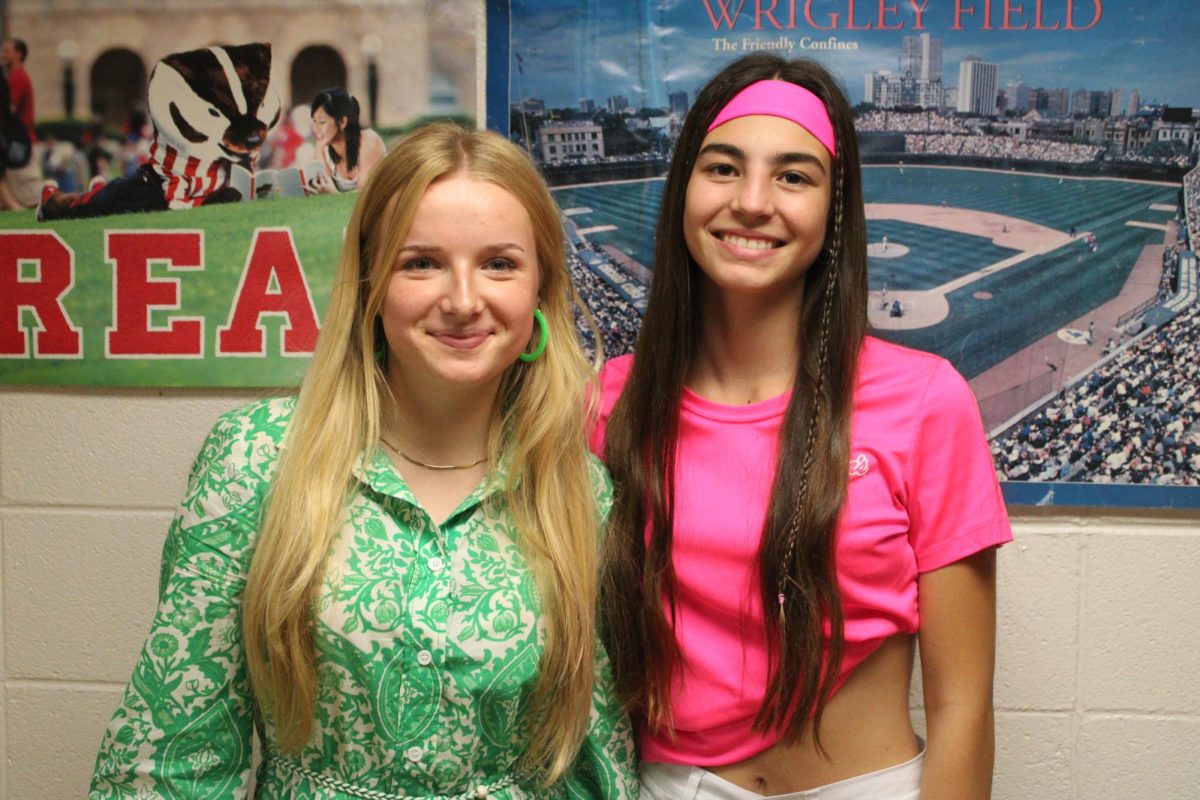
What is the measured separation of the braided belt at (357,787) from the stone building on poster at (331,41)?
111cm

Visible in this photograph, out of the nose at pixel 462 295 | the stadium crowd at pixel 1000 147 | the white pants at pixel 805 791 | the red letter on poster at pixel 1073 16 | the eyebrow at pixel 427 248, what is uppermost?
the red letter on poster at pixel 1073 16

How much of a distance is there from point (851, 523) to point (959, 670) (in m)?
0.25

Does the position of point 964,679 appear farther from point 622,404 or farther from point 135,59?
point 135,59

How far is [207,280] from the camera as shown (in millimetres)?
1802

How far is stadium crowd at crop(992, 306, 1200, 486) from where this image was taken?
1718 millimetres

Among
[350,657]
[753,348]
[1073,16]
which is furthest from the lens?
[1073,16]

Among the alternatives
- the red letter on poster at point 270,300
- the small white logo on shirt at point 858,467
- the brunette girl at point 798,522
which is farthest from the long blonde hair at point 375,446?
the red letter on poster at point 270,300

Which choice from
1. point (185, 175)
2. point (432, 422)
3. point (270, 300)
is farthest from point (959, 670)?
point (185, 175)

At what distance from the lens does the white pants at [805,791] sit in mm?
1285

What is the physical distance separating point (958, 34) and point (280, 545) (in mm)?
1394

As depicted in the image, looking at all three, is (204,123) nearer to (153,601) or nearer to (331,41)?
(331,41)

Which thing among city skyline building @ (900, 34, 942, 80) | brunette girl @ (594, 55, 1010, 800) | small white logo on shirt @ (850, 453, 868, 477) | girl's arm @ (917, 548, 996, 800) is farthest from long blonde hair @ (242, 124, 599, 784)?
city skyline building @ (900, 34, 942, 80)

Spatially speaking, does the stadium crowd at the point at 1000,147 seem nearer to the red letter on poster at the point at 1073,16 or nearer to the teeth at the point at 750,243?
the red letter on poster at the point at 1073,16

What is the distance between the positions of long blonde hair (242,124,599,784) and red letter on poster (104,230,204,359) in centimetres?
72
